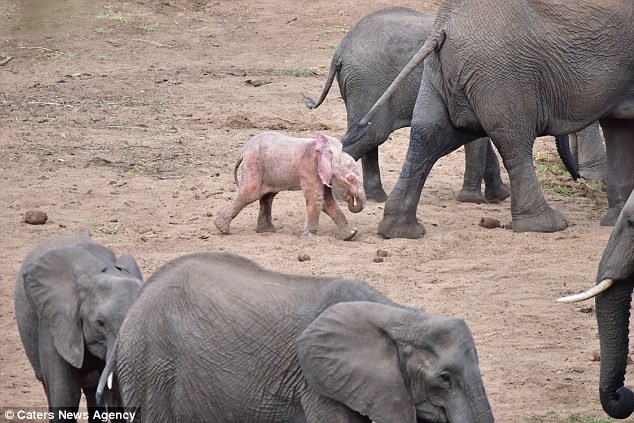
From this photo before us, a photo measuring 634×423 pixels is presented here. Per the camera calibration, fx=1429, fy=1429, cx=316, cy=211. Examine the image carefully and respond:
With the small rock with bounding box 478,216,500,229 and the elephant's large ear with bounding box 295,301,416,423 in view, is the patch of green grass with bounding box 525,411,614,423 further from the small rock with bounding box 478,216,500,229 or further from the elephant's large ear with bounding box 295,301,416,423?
the small rock with bounding box 478,216,500,229

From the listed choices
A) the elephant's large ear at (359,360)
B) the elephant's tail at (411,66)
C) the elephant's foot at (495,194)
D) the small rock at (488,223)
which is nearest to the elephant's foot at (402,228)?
the small rock at (488,223)

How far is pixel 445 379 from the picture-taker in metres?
4.27

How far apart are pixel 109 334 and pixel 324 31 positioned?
11.8 meters

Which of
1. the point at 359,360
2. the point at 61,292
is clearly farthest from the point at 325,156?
the point at 359,360

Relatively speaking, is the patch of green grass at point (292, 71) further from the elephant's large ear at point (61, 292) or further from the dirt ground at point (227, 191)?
the elephant's large ear at point (61, 292)

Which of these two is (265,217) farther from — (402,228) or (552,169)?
(552,169)

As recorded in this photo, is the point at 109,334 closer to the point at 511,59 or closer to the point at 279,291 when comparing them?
the point at 279,291

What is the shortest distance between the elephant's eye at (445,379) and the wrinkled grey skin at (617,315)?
137cm

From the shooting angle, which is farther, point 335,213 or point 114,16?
point 114,16

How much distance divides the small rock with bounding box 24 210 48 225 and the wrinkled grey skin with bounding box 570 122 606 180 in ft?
14.1

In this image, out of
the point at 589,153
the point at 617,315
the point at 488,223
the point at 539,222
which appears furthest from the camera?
the point at 589,153

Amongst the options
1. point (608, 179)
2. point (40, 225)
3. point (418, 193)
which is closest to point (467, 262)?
point (418, 193)

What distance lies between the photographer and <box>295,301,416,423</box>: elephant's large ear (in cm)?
433

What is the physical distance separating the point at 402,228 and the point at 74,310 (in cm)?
366
